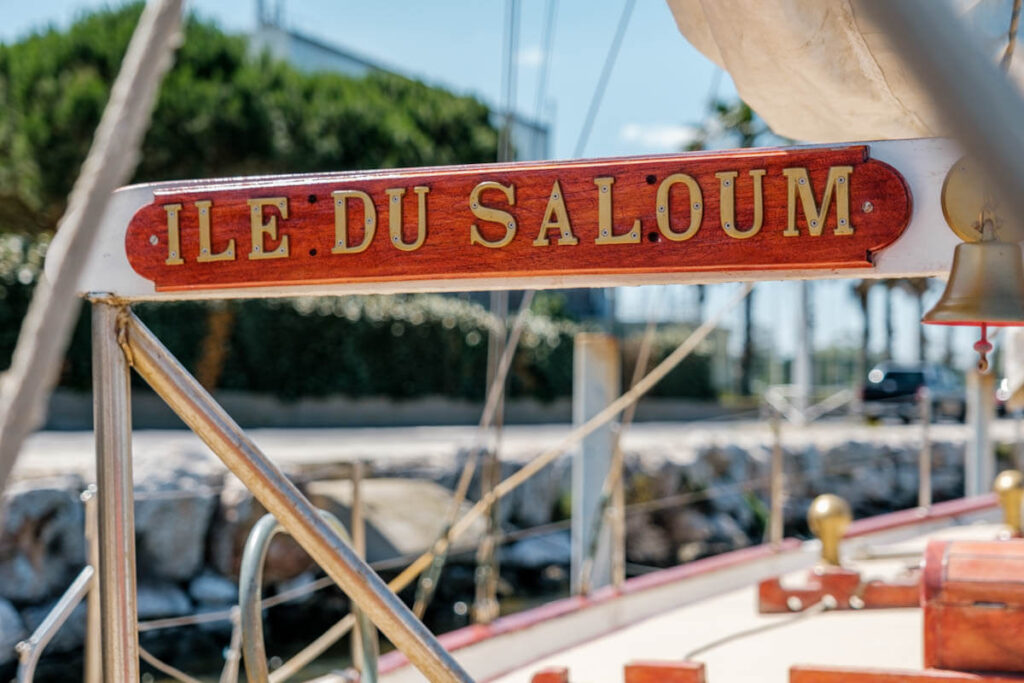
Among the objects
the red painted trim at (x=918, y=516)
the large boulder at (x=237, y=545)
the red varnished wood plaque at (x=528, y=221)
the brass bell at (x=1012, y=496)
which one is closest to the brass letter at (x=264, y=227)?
the red varnished wood plaque at (x=528, y=221)

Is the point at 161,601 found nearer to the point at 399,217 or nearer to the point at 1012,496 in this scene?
the point at 1012,496

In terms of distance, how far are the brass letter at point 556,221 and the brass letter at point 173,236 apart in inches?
25.4

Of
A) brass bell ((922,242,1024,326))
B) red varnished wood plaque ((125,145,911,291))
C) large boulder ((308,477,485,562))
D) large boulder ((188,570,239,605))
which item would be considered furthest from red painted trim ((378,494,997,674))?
large boulder ((188,570,239,605))

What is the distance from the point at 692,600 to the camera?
4.33 metres

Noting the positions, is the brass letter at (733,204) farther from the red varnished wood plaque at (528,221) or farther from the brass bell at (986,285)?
the brass bell at (986,285)

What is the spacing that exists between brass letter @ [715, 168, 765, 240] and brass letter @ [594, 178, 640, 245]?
0.47 feet


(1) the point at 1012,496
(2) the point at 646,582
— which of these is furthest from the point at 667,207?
(1) the point at 1012,496

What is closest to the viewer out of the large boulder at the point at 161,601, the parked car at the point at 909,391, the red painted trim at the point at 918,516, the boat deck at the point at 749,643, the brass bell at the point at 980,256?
the brass bell at the point at 980,256

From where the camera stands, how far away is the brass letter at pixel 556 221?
1.75 m

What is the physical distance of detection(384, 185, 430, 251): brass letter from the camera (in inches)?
71.6

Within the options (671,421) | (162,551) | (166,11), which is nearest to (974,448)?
(162,551)

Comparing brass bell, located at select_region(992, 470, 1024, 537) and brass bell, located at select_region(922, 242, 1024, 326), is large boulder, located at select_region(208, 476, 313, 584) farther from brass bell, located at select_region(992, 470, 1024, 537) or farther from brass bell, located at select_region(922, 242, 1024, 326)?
brass bell, located at select_region(922, 242, 1024, 326)

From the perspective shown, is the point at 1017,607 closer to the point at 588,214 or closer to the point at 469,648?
the point at 588,214

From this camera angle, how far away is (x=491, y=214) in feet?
5.84
